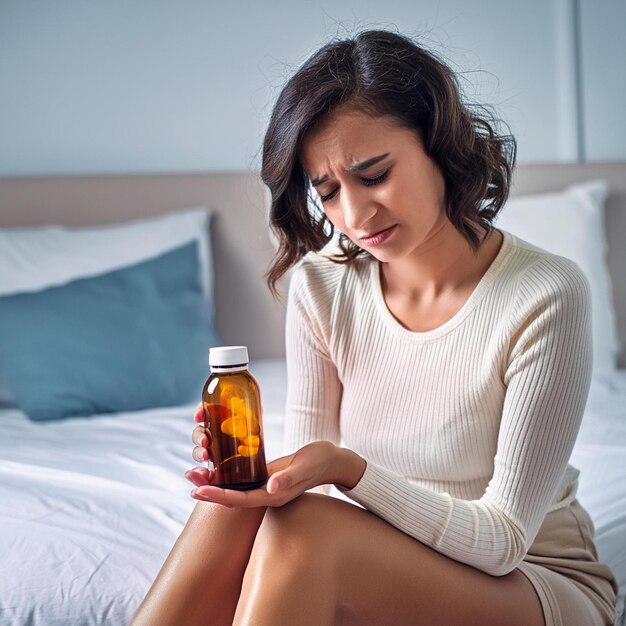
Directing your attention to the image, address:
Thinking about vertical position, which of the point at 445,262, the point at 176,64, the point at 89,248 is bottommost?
the point at 445,262

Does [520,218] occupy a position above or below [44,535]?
above

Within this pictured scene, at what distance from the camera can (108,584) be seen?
116 centimetres

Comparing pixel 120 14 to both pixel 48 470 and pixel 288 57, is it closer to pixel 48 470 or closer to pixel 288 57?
pixel 288 57

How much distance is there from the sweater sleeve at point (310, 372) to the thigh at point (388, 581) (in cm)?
28

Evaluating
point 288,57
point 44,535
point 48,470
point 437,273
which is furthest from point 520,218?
Result: point 44,535

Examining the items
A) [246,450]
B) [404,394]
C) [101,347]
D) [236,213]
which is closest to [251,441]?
[246,450]

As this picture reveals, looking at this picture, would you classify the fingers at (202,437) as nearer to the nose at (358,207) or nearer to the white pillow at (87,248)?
the nose at (358,207)

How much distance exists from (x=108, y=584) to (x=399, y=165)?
0.68 meters

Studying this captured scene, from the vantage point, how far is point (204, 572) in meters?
1.02

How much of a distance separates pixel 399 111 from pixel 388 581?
60cm

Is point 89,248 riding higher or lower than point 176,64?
lower

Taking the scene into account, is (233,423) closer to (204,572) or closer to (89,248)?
(204,572)

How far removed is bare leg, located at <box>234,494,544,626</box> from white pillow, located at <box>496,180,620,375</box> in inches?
51.8

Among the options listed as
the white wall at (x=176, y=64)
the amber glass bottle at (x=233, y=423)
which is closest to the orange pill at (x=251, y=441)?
the amber glass bottle at (x=233, y=423)
